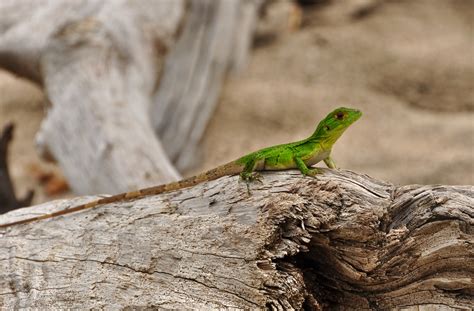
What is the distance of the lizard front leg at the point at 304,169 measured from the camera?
3.02 metres

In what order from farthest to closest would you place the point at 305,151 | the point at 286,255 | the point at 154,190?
the point at 154,190
the point at 305,151
the point at 286,255

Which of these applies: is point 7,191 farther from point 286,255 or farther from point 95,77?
point 286,255

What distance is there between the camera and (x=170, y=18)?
6.24 m

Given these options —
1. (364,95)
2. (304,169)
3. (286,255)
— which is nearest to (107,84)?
(304,169)

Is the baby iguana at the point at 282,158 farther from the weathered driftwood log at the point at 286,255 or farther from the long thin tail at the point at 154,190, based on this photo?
the weathered driftwood log at the point at 286,255

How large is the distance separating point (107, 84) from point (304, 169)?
267cm

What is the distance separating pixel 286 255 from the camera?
272 cm

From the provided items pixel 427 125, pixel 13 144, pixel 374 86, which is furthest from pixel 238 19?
pixel 13 144

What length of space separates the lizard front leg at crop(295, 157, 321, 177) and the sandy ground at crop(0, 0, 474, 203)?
3.08m

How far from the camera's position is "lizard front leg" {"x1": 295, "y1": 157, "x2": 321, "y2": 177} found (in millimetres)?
3021

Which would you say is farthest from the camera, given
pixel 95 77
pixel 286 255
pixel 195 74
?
pixel 195 74

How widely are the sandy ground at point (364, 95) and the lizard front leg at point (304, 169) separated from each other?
3.08 meters

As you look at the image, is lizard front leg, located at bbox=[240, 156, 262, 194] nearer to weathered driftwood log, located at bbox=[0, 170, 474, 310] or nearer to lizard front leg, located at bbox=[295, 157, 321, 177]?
weathered driftwood log, located at bbox=[0, 170, 474, 310]

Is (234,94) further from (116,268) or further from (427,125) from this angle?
(116,268)
